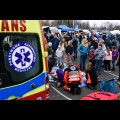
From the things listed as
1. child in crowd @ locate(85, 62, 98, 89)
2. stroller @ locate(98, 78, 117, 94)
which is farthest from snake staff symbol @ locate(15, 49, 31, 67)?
child in crowd @ locate(85, 62, 98, 89)

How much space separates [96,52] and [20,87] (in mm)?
8622

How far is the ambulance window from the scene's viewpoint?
458 centimetres

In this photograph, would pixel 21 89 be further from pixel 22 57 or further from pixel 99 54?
pixel 99 54

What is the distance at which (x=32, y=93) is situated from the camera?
194 inches

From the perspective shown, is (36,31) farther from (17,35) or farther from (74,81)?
(74,81)

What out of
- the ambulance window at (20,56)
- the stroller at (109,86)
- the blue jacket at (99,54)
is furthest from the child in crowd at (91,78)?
the ambulance window at (20,56)

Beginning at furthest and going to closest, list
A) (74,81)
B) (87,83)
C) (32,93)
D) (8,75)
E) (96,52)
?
(96,52)
(87,83)
(74,81)
(32,93)
(8,75)

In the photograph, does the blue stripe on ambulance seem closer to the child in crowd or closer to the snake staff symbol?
the snake staff symbol

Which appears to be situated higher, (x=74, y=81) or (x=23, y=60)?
(x=23, y=60)

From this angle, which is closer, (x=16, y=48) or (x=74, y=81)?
(x=16, y=48)

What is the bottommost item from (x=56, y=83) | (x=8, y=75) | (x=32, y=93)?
(x=56, y=83)

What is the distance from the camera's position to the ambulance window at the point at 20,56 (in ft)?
15.0

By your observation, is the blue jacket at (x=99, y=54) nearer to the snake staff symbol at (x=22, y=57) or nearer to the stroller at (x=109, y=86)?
the stroller at (x=109, y=86)

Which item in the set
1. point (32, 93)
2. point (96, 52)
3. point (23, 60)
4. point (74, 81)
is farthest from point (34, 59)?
point (96, 52)
